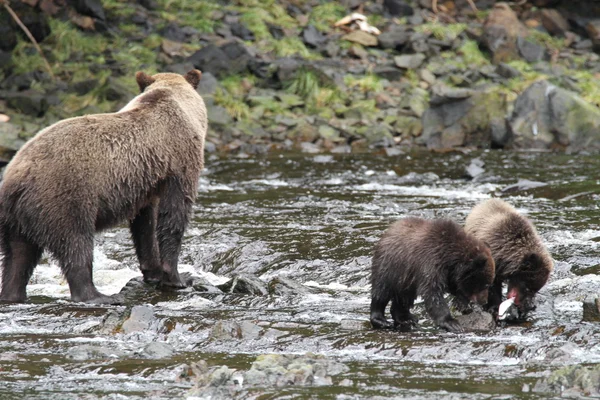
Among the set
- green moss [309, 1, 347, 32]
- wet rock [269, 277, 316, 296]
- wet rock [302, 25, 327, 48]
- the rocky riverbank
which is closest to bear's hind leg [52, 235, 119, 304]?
wet rock [269, 277, 316, 296]

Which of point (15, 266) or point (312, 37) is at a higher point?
point (312, 37)

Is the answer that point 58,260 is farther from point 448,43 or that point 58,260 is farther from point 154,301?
point 448,43

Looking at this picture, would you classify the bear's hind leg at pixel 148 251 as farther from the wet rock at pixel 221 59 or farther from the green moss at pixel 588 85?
the green moss at pixel 588 85

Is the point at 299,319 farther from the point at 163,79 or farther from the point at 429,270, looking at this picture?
the point at 163,79

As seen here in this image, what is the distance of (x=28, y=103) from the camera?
23.5 metres

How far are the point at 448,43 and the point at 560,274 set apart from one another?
790 inches

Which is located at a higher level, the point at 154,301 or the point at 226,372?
the point at 226,372

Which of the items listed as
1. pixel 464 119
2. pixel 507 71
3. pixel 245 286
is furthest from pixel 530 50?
pixel 245 286

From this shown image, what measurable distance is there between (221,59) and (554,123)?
30.4ft

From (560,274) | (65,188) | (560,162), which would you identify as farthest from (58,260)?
(560,162)

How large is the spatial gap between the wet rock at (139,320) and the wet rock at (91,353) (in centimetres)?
68

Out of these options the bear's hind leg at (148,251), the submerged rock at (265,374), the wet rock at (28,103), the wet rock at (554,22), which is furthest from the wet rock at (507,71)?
the submerged rock at (265,374)

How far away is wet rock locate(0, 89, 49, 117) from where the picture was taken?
23.4m

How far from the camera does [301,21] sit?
102 ft
